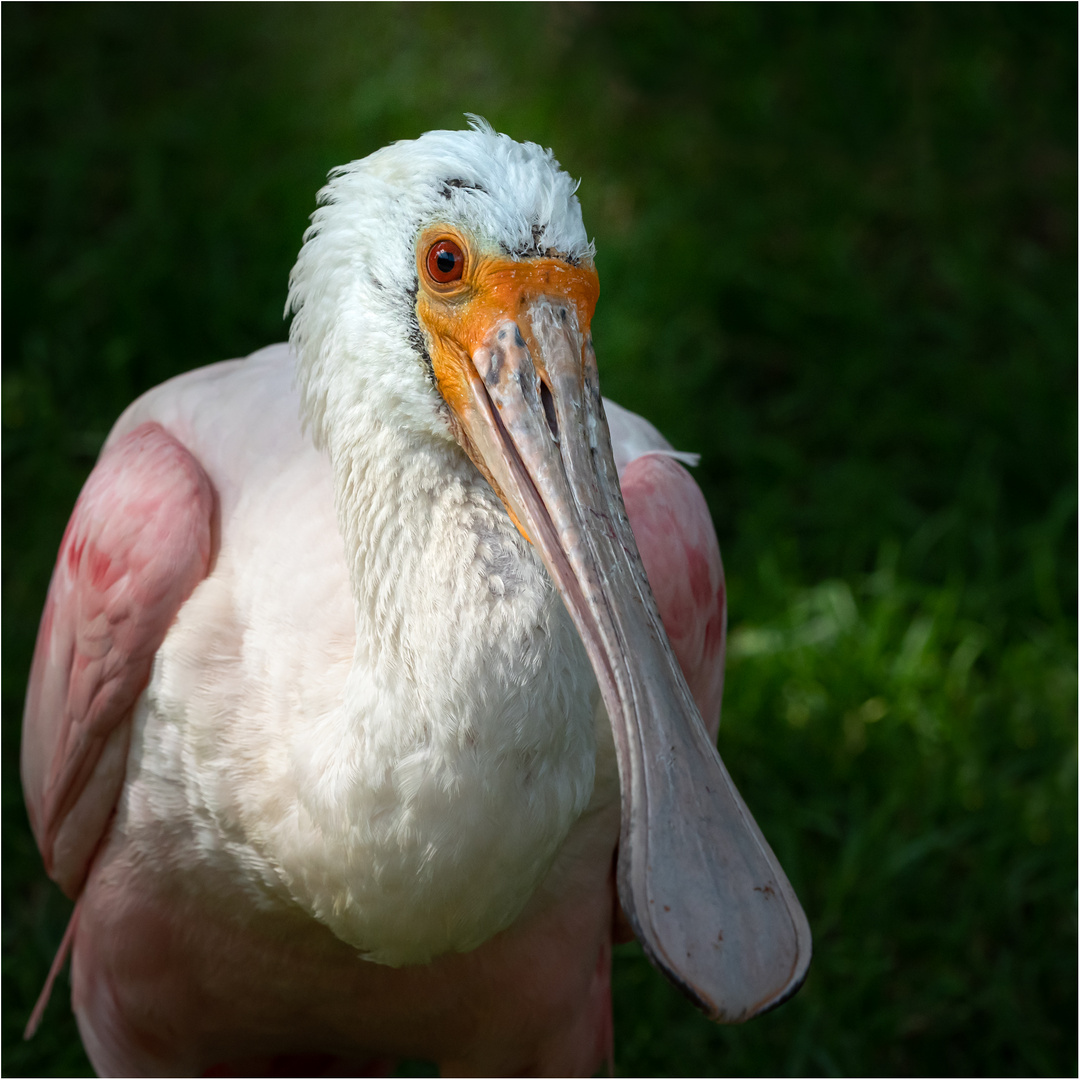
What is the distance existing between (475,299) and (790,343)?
300 centimetres

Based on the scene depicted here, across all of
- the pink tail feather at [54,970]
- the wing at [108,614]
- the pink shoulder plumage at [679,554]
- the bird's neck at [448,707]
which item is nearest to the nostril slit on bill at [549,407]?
the bird's neck at [448,707]

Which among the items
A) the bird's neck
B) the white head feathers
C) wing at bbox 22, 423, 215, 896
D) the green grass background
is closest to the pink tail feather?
wing at bbox 22, 423, 215, 896

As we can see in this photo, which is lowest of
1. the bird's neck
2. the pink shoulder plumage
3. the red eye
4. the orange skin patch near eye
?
the bird's neck

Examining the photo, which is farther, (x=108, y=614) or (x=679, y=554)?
(x=679, y=554)

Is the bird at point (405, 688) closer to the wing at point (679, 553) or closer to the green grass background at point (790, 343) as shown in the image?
the wing at point (679, 553)

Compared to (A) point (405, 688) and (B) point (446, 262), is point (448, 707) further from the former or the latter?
(B) point (446, 262)

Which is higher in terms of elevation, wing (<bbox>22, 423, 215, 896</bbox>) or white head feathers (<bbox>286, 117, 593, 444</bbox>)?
white head feathers (<bbox>286, 117, 593, 444</bbox>)

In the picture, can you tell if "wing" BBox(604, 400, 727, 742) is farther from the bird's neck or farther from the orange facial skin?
the orange facial skin

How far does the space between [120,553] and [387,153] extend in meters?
0.80

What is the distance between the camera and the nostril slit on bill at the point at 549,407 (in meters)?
1.89

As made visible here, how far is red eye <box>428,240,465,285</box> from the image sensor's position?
1.94 metres

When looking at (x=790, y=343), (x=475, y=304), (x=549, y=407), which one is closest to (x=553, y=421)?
(x=549, y=407)

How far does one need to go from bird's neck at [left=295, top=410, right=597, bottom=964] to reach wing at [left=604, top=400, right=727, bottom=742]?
1.61 ft

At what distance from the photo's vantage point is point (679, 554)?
2521 millimetres
